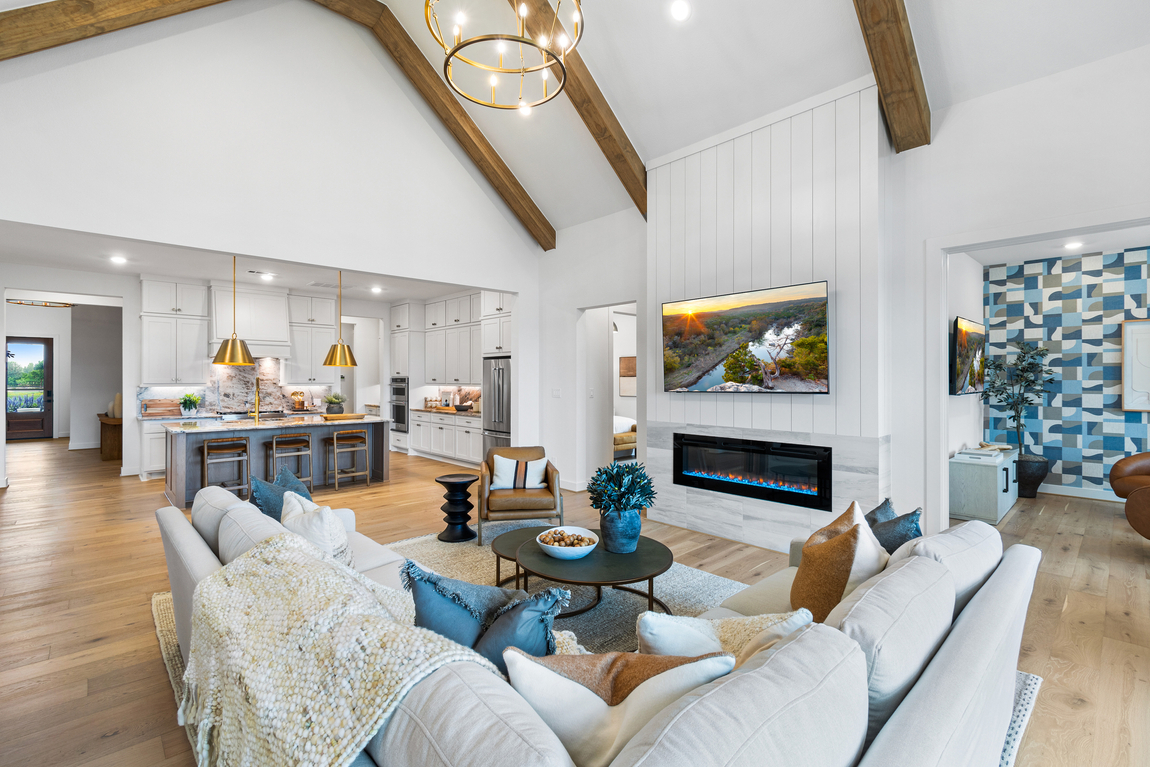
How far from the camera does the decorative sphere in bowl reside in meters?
2.76

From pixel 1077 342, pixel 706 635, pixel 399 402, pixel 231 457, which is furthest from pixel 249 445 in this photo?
pixel 1077 342

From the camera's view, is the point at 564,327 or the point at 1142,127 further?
the point at 564,327

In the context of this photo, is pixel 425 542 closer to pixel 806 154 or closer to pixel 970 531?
pixel 970 531

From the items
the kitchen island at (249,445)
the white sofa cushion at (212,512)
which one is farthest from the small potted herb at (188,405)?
the white sofa cushion at (212,512)

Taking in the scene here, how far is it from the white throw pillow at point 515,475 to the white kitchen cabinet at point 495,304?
2822mm

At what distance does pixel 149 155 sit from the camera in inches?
158

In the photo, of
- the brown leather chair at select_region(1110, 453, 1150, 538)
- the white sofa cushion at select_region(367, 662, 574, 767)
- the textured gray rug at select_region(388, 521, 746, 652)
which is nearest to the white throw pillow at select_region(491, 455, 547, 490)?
the textured gray rug at select_region(388, 521, 746, 652)

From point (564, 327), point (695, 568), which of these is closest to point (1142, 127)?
point (695, 568)

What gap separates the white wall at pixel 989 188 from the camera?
3.08 metres

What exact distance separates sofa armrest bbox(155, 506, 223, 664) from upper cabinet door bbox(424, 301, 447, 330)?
625 cm

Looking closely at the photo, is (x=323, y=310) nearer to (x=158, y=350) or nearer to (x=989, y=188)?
(x=158, y=350)

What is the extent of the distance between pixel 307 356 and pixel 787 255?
23.1 ft

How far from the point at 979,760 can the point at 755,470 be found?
3.13 meters

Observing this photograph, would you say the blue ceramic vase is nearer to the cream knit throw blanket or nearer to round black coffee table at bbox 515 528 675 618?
round black coffee table at bbox 515 528 675 618
